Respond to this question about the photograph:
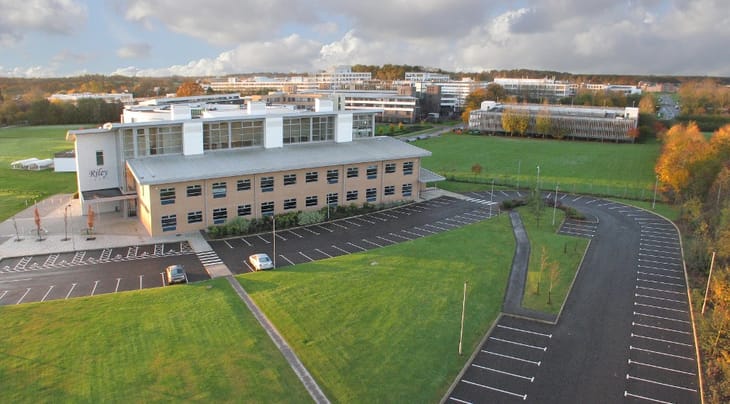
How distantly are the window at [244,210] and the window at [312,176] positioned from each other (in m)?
6.30

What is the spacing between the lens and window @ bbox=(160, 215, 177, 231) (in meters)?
44.2

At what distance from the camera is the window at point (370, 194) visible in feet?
181

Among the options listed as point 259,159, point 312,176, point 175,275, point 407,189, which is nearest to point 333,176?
point 312,176

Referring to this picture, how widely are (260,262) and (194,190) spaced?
483 inches

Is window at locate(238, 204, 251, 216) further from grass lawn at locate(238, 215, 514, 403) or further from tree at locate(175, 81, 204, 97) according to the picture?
tree at locate(175, 81, 204, 97)

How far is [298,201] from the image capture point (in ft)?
166

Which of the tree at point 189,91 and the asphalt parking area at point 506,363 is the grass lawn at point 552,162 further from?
the tree at point 189,91

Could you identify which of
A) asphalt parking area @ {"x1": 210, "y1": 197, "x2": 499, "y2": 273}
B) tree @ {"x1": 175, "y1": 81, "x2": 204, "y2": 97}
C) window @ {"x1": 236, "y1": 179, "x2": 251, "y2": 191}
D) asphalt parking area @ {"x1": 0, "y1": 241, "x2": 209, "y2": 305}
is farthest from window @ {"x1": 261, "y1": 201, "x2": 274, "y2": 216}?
tree @ {"x1": 175, "y1": 81, "x2": 204, "y2": 97}

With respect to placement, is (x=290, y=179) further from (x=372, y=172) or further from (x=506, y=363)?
(x=506, y=363)

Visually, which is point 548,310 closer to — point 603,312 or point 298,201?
point 603,312

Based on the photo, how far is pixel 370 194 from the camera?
A: 181ft

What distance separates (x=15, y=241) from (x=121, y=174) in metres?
10.9

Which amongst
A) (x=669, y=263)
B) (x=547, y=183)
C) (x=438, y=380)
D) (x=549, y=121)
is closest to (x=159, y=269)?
(x=438, y=380)

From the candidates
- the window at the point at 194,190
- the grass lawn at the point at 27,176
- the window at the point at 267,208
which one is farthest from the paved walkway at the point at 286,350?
the grass lawn at the point at 27,176
